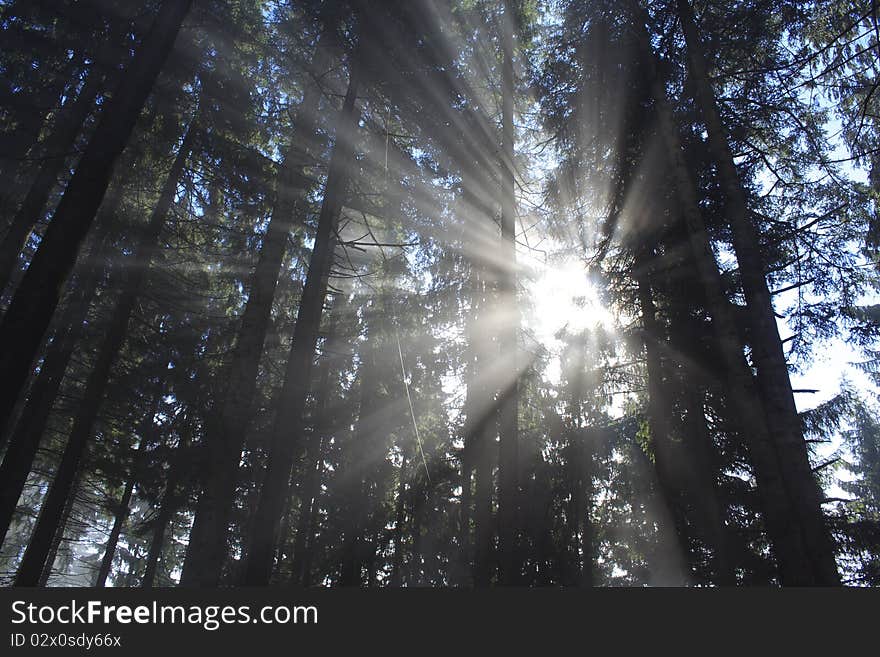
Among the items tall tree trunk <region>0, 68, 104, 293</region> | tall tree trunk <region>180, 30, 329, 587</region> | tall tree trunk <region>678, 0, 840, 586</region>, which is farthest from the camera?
tall tree trunk <region>0, 68, 104, 293</region>

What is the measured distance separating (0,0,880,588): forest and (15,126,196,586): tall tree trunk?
7cm

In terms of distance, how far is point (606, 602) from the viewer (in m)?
3.28

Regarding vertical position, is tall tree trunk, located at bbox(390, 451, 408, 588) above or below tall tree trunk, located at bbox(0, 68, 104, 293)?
below

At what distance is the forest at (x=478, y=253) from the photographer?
662 cm

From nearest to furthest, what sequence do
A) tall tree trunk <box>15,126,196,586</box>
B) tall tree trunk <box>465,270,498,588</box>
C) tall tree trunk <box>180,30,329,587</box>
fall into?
tall tree trunk <box>180,30,329,587</box>, tall tree trunk <box>15,126,196,586</box>, tall tree trunk <box>465,270,498,588</box>

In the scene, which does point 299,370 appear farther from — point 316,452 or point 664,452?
point 316,452

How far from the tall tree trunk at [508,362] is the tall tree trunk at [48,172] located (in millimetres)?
8761

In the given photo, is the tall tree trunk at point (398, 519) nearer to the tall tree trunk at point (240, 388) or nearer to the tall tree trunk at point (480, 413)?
the tall tree trunk at point (480, 413)

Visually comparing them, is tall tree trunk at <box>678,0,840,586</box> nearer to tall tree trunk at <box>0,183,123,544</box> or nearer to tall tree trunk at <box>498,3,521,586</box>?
tall tree trunk at <box>498,3,521,586</box>

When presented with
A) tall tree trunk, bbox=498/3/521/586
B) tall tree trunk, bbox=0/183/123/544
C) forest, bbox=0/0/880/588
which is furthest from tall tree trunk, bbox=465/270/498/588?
tall tree trunk, bbox=0/183/123/544

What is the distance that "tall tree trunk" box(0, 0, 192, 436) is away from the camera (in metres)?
3.91

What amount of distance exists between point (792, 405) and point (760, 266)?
213 cm

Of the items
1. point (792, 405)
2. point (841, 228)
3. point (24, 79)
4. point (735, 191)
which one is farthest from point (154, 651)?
point (24, 79)

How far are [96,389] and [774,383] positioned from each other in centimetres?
1243
